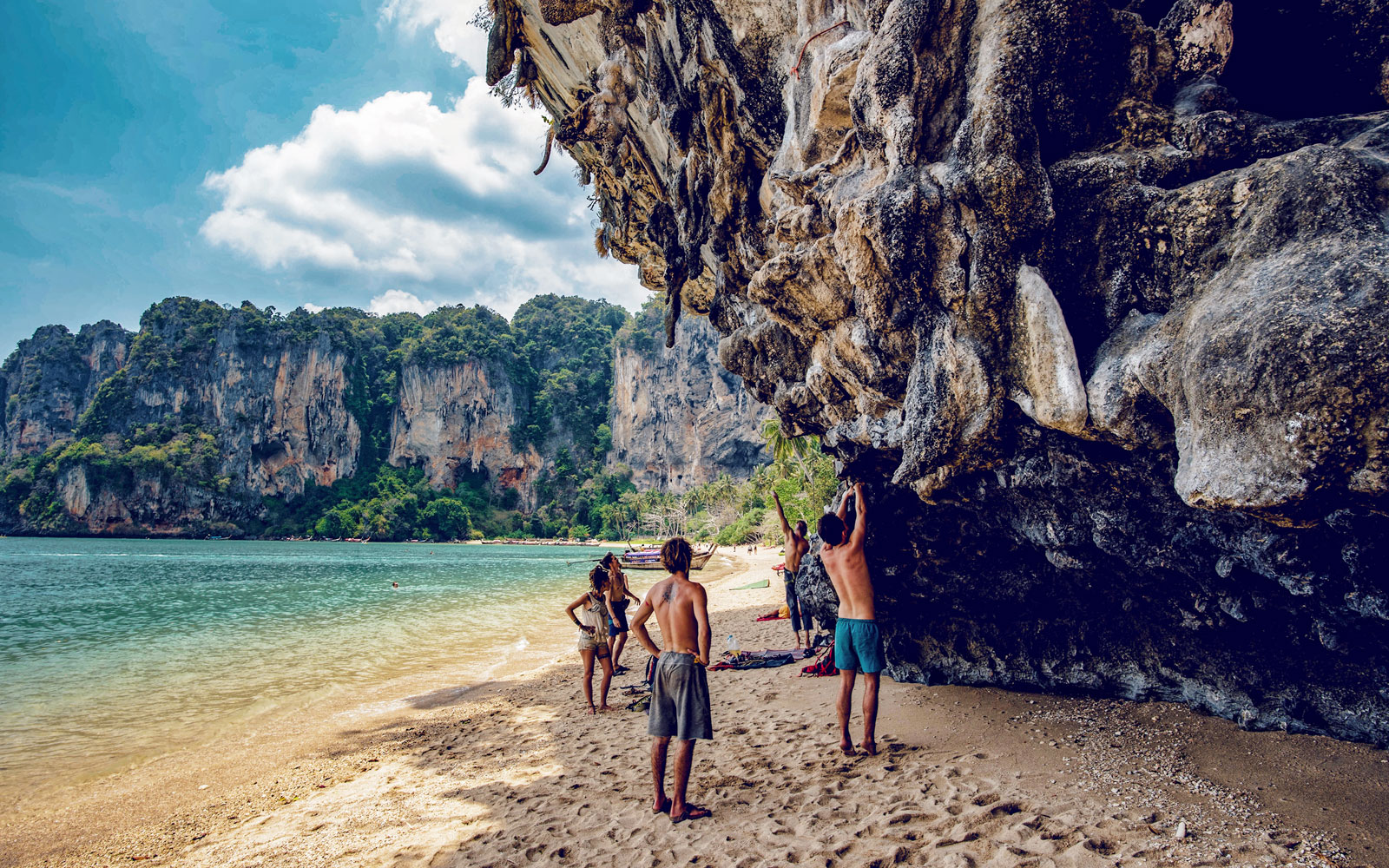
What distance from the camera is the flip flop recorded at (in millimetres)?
3189

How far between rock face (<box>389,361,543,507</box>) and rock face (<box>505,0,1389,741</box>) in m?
73.8

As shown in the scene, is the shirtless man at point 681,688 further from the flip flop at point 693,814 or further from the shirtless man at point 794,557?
the shirtless man at point 794,557

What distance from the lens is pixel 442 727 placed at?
634 cm

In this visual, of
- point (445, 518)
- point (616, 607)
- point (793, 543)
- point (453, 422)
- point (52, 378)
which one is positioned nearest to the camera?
point (616, 607)

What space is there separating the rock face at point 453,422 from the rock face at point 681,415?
47.0ft

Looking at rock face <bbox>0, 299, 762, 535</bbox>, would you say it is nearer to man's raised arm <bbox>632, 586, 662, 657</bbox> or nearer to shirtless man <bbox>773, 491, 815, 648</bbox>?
shirtless man <bbox>773, 491, 815, 648</bbox>

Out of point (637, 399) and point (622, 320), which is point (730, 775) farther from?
point (622, 320)

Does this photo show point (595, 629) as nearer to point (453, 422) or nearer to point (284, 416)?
point (453, 422)

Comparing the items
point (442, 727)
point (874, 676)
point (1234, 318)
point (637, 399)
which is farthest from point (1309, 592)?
→ point (637, 399)

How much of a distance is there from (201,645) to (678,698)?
12.4 metres

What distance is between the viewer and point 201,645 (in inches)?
447

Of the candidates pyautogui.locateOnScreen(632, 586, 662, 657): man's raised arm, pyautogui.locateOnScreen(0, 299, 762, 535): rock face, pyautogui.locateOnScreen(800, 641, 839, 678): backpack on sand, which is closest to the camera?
pyautogui.locateOnScreen(632, 586, 662, 657): man's raised arm

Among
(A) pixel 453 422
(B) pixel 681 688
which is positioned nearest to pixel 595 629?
(B) pixel 681 688

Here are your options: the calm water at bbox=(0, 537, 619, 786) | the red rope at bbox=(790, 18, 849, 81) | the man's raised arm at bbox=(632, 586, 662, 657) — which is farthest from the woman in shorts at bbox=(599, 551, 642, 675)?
the red rope at bbox=(790, 18, 849, 81)
